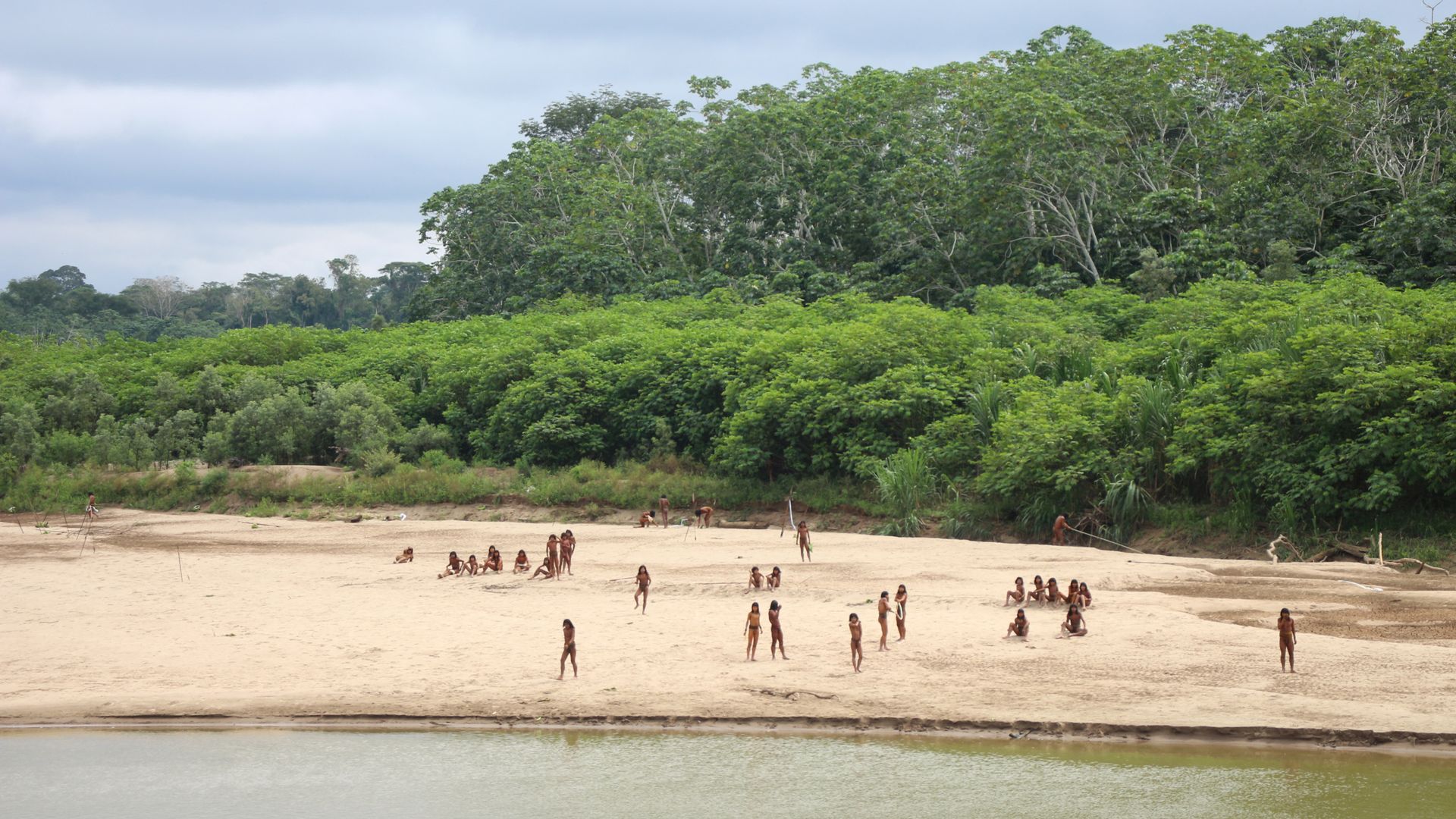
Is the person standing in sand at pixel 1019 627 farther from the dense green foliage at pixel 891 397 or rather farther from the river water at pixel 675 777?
the dense green foliage at pixel 891 397

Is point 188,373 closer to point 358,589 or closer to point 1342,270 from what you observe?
point 358,589

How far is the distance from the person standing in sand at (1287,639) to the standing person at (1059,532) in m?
11.4

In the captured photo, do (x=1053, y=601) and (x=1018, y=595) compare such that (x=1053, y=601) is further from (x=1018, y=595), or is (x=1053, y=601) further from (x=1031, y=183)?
(x=1031, y=183)

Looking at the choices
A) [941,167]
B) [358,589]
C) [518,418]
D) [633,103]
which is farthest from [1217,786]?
Result: [633,103]

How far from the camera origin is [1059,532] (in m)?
28.0

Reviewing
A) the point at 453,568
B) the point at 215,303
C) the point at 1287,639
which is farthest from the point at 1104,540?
the point at 215,303

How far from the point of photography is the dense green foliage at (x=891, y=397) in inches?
1015

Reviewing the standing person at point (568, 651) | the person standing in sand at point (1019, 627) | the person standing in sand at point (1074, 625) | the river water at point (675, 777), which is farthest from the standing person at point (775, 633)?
the person standing in sand at point (1074, 625)

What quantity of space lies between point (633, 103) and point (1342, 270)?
198 ft

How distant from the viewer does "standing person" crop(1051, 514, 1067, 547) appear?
2791 centimetres

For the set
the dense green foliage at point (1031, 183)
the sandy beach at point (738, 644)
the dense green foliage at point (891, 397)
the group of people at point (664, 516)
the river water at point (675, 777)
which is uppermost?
the dense green foliage at point (1031, 183)

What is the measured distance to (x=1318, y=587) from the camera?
842 inches

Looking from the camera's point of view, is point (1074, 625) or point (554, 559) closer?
point (1074, 625)

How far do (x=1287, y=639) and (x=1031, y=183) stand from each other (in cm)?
3047
